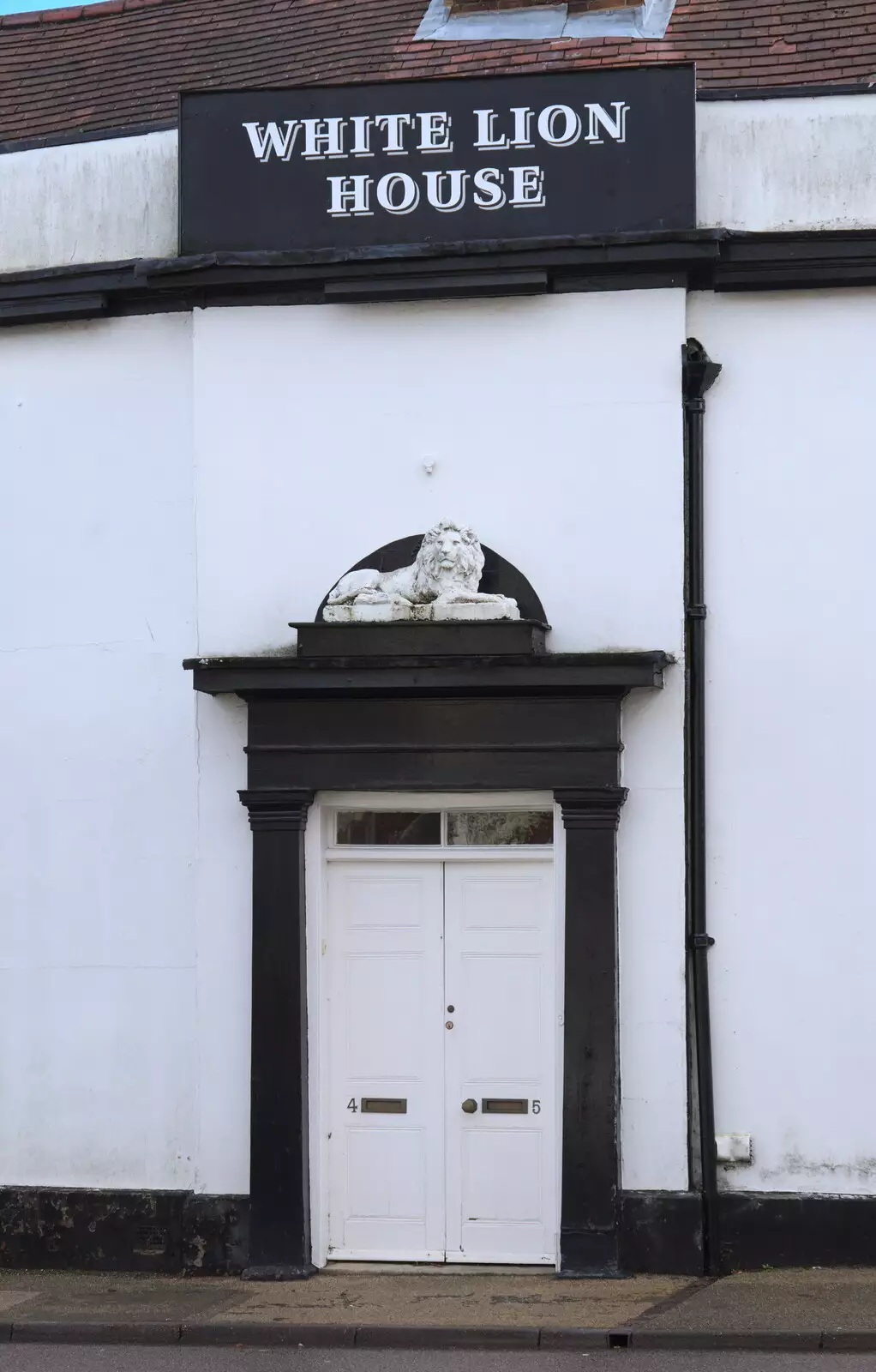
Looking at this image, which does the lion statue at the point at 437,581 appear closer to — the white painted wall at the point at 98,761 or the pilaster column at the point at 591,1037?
the white painted wall at the point at 98,761

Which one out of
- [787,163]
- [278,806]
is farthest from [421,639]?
[787,163]

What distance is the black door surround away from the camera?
32.2 feet

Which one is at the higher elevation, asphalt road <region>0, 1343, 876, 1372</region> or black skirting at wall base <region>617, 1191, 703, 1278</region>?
black skirting at wall base <region>617, 1191, 703, 1278</region>

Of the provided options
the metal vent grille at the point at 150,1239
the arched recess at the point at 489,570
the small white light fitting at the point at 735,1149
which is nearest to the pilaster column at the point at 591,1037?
the small white light fitting at the point at 735,1149

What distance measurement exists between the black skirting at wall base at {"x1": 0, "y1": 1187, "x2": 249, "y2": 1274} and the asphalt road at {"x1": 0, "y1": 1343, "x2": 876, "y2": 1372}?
1.34 m

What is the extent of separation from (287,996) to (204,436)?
10.8 feet

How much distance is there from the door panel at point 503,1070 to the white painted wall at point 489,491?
0.50m

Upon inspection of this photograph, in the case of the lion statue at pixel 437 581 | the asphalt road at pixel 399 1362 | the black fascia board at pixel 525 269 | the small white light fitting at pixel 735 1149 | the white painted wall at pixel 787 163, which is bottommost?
the asphalt road at pixel 399 1362

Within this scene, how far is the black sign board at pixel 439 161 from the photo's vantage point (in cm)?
1019

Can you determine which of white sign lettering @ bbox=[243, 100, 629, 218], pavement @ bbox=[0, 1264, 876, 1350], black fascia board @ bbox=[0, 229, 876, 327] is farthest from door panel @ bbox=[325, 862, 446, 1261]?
white sign lettering @ bbox=[243, 100, 629, 218]

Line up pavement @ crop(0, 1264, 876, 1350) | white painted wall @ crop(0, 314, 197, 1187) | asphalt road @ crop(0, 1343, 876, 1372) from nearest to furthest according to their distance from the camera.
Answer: asphalt road @ crop(0, 1343, 876, 1372) → pavement @ crop(0, 1264, 876, 1350) → white painted wall @ crop(0, 314, 197, 1187)

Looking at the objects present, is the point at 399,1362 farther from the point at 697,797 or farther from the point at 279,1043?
the point at 697,797

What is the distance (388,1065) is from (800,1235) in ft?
8.06

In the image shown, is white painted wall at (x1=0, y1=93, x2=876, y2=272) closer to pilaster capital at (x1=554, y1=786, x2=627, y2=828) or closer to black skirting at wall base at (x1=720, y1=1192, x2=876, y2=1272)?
pilaster capital at (x1=554, y1=786, x2=627, y2=828)
